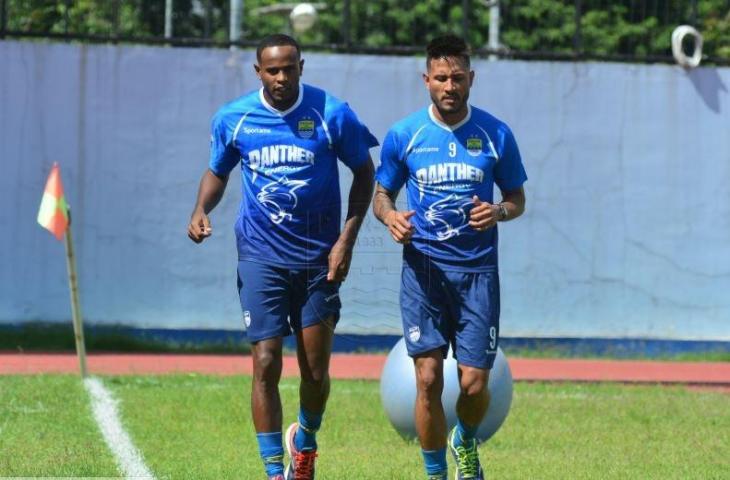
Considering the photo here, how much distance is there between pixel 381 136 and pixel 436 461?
847cm

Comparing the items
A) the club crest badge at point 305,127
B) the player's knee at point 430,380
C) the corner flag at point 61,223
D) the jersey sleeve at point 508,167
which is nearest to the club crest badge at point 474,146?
the jersey sleeve at point 508,167

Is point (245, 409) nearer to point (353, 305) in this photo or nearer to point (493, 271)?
point (353, 305)

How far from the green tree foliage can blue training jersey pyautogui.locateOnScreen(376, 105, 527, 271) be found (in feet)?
27.8

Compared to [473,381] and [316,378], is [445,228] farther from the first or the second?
[316,378]

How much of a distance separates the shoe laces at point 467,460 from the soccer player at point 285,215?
86cm

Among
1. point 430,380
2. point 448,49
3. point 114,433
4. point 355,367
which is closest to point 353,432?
point 114,433

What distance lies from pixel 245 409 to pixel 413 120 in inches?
164

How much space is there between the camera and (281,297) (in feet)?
24.6

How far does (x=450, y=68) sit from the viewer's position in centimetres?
723

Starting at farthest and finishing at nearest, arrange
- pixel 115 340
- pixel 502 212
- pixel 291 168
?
pixel 115 340 < pixel 291 168 < pixel 502 212

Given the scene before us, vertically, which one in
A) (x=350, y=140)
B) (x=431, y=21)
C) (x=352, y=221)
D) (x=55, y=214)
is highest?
(x=431, y=21)

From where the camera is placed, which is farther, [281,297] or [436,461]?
[281,297]

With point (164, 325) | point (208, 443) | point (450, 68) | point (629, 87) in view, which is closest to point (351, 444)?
point (208, 443)

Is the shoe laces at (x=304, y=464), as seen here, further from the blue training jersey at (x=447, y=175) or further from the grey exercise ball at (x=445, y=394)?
the grey exercise ball at (x=445, y=394)
